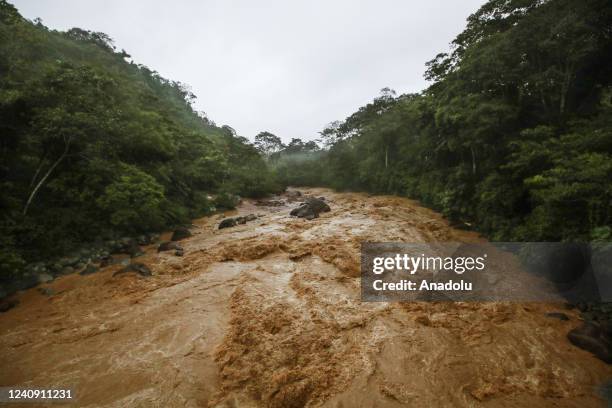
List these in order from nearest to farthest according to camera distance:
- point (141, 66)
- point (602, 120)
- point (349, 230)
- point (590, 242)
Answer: point (590, 242) < point (602, 120) < point (349, 230) < point (141, 66)

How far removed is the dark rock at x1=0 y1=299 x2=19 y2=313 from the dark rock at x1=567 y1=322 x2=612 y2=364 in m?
12.3

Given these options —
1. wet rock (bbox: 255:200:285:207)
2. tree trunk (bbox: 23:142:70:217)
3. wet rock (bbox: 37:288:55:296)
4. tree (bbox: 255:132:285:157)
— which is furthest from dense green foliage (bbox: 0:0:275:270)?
tree (bbox: 255:132:285:157)

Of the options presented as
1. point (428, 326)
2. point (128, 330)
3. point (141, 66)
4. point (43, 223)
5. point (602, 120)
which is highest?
point (141, 66)

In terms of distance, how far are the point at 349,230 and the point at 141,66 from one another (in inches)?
2256

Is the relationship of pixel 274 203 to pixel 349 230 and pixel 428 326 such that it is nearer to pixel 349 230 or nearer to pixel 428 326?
pixel 349 230

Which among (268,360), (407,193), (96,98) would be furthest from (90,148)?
(407,193)

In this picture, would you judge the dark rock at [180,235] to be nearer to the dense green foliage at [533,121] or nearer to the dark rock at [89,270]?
the dark rock at [89,270]

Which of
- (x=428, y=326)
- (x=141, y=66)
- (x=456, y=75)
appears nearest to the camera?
(x=428, y=326)

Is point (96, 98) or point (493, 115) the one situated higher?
point (96, 98)

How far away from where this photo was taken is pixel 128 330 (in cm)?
578

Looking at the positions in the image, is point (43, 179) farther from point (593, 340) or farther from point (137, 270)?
point (593, 340)

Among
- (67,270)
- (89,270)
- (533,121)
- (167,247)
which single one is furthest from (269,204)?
(533,121)

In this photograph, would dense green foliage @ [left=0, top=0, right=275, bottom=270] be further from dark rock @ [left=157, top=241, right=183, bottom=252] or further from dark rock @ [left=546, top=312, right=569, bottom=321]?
dark rock @ [left=546, top=312, right=569, bottom=321]

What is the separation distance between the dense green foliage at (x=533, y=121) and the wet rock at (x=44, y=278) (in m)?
14.0
